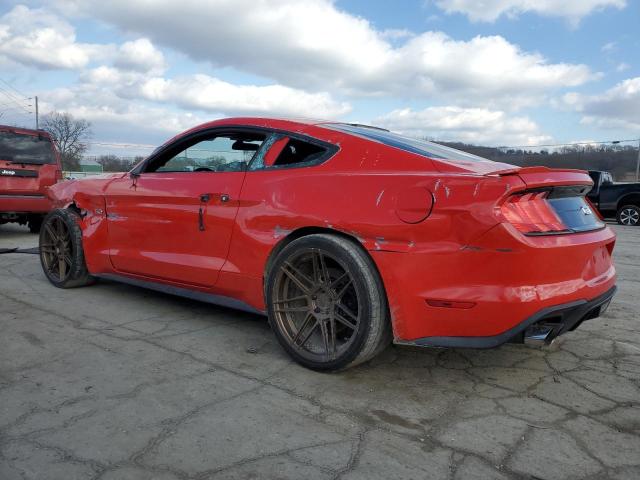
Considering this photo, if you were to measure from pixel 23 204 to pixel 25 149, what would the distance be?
0.97 m

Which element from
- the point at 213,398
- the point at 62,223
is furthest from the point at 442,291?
the point at 62,223

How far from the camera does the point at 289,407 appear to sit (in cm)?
251

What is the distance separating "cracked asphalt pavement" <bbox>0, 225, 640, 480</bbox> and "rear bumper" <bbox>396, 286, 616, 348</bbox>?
312 mm

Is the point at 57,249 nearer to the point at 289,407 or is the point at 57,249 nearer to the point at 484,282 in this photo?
the point at 289,407

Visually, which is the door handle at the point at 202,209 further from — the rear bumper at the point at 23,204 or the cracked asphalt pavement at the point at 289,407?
the rear bumper at the point at 23,204

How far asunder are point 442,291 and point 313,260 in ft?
2.47

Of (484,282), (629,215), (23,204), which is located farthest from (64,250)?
(629,215)

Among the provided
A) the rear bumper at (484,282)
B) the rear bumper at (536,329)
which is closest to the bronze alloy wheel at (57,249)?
the rear bumper at (484,282)

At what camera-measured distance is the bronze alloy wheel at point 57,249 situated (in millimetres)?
4793

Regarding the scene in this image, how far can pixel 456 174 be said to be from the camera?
8.31ft

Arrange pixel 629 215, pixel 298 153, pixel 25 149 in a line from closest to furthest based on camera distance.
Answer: pixel 298 153 → pixel 25 149 → pixel 629 215

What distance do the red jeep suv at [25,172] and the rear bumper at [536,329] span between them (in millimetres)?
7991

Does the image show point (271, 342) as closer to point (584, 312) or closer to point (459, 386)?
point (459, 386)

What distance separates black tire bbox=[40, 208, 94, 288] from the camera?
467cm
